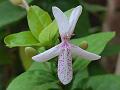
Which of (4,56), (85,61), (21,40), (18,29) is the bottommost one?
(4,56)

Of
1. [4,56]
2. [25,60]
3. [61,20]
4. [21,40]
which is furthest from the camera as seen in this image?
[4,56]

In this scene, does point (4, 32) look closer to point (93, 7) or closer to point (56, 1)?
point (56, 1)

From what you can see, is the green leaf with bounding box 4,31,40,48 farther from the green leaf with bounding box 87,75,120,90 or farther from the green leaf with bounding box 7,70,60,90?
the green leaf with bounding box 87,75,120,90

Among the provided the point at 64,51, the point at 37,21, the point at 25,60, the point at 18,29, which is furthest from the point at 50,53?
the point at 18,29

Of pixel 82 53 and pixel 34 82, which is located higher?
pixel 82 53

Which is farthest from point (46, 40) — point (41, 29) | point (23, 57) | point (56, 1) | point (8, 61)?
point (8, 61)

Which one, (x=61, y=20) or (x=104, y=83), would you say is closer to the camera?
(x=61, y=20)

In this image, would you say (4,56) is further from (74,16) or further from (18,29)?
(74,16)

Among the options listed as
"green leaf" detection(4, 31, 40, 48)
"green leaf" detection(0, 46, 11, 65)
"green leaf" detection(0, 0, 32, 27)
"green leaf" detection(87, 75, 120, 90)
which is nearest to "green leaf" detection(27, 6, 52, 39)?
"green leaf" detection(4, 31, 40, 48)
